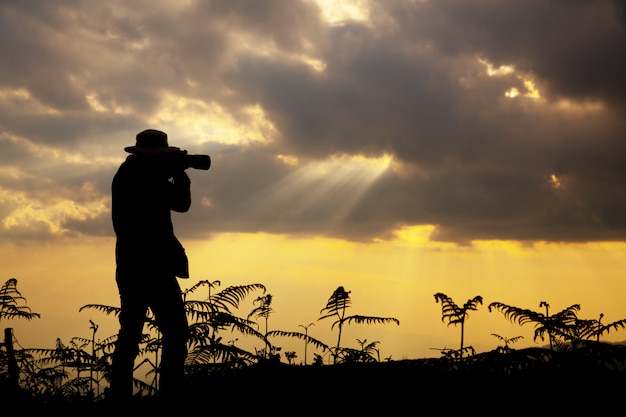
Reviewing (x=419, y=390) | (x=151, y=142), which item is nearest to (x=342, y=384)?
(x=419, y=390)

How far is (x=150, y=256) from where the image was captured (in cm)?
579

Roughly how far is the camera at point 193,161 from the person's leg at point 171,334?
1.19 metres

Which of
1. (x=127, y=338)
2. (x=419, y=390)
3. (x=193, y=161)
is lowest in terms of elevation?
(x=419, y=390)

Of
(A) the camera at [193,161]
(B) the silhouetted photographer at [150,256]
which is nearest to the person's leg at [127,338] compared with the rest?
(B) the silhouetted photographer at [150,256]

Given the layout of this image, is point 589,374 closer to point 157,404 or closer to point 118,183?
point 157,404

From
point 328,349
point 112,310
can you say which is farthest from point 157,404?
point 328,349

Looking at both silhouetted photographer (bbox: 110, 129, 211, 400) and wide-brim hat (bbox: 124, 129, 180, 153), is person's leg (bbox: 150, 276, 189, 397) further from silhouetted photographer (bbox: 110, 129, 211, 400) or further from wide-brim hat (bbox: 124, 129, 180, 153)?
wide-brim hat (bbox: 124, 129, 180, 153)

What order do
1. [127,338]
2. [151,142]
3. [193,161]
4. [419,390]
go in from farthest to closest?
[193,161] < [151,142] < [127,338] < [419,390]

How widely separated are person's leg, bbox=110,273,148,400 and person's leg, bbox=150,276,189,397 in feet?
0.56

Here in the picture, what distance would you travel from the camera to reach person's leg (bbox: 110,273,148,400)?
5.61 metres

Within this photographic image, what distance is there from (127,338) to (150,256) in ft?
2.76

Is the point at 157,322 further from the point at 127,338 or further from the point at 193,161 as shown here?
the point at 193,161

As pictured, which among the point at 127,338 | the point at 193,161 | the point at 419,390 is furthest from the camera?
the point at 193,161

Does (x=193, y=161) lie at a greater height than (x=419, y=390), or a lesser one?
greater
